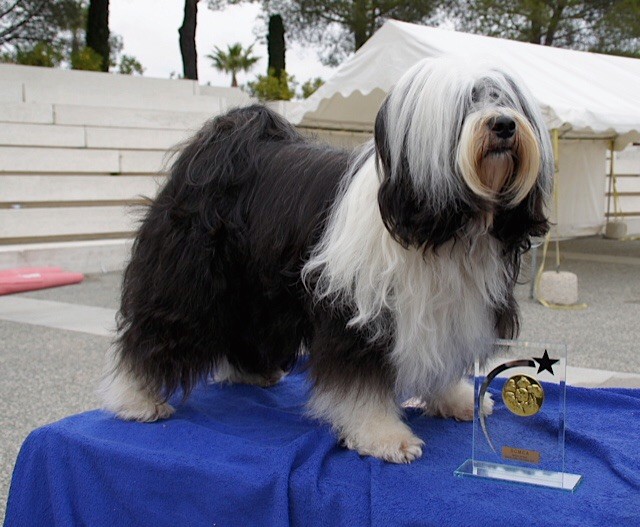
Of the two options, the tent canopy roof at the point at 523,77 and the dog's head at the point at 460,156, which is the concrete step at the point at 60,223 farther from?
the dog's head at the point at 460,156

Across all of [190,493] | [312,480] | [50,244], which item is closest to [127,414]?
[190,493]

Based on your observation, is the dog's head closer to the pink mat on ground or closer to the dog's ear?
the dog's ear

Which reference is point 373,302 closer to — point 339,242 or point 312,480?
point 339,242

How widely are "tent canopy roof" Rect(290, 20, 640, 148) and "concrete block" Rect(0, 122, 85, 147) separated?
3.31 m

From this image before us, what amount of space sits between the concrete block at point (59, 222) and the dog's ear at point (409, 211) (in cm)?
778

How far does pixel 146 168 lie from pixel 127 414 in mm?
9267

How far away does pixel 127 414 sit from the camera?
2.54 m

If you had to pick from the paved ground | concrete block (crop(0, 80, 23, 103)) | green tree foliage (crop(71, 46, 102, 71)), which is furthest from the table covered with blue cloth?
green tree foliage (crop(71, 46, 102, 71))

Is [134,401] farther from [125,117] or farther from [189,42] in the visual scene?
[189,42]

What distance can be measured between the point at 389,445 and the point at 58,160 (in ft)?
30.7

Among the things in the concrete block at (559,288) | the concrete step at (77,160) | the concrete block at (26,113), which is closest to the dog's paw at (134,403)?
the concrete block at (559,288)

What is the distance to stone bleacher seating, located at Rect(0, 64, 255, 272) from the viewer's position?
393 inches

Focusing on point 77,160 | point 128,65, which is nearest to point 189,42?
point 128,65

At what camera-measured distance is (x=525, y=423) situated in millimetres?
1946
